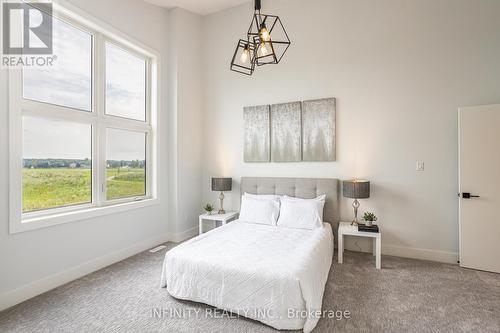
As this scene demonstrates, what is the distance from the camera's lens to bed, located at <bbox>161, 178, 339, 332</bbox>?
1.82 m

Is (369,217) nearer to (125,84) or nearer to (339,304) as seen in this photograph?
(339,304)

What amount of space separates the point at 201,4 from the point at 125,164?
2.94 m

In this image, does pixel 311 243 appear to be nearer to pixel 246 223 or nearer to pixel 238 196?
pixel 246 223

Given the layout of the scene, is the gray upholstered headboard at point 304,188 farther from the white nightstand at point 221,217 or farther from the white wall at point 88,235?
the white wall at point 88,235

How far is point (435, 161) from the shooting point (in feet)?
10.0

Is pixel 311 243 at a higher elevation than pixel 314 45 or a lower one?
lower

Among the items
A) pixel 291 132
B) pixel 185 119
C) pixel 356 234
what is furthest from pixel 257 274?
pixel 185 119

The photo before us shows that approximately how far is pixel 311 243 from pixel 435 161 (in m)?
2.04

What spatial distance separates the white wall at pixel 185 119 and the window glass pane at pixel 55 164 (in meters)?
1.25

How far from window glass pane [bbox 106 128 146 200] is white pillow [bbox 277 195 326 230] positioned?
2269 mm

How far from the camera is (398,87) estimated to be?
10.5 ft

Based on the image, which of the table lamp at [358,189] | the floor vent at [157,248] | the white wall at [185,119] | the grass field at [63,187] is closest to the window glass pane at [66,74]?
the grass field at [63,187]

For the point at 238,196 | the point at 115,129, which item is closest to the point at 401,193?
the point at 238,196

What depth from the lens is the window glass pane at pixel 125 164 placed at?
326cm
